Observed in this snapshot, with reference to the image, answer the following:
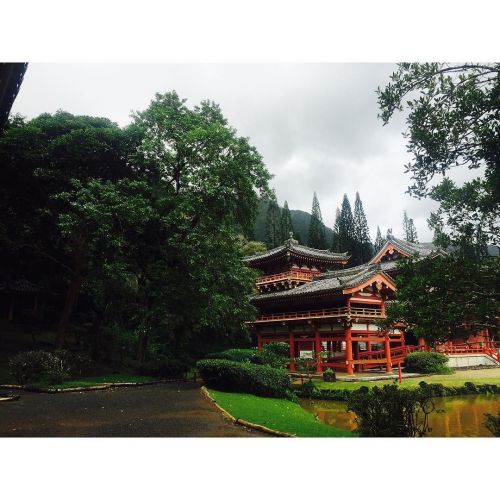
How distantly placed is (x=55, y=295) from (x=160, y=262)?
11.0 m

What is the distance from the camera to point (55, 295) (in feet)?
67.3

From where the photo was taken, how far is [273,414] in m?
7.32

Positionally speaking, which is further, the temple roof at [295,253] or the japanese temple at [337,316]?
the temple roof at [295,253]

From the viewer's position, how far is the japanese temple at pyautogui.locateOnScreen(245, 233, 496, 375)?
15.1m

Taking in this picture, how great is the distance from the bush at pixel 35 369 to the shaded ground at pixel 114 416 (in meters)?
1.01

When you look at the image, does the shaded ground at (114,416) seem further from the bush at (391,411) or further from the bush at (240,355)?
the bush at (240,355)

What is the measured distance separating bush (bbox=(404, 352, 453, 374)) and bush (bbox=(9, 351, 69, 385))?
44.7 feet

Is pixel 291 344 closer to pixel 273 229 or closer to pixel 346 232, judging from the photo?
pixel 346 232

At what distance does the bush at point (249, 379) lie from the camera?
9.78 meters

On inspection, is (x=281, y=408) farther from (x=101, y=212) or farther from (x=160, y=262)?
(x=101, y=212)

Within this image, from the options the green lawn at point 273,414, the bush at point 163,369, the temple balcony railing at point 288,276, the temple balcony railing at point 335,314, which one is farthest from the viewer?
the temple balcony railing at point 288,276

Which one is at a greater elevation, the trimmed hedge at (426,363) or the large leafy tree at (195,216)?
the large leafy tree at (195,216)

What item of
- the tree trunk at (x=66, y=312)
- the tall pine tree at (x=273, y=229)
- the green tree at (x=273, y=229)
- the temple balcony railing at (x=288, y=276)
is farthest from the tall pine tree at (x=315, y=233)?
the tree trunk at (x=66, y=312)

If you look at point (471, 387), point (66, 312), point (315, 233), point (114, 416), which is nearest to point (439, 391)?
point (471, 387)
